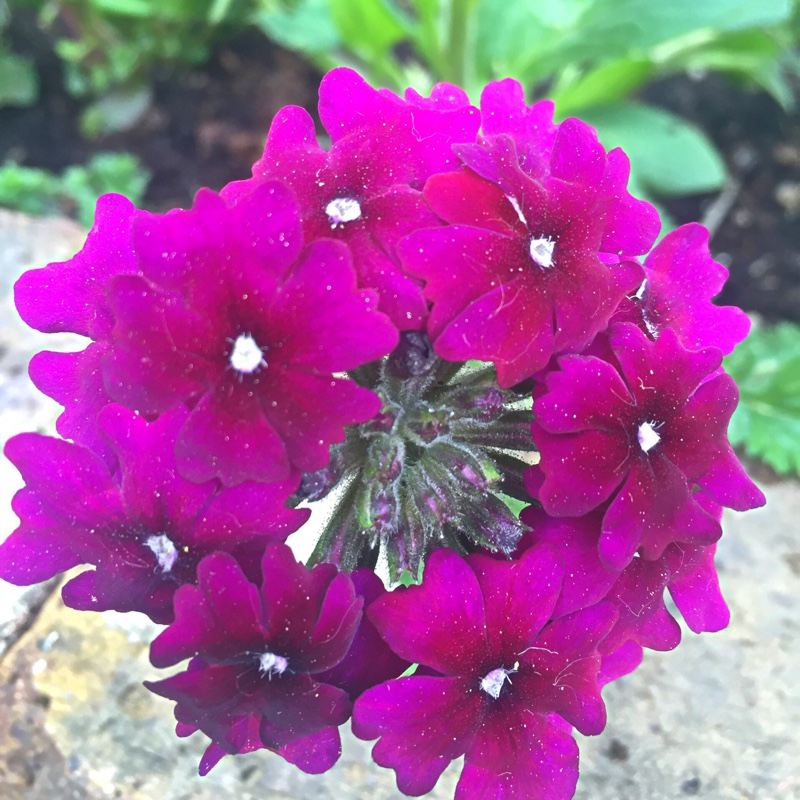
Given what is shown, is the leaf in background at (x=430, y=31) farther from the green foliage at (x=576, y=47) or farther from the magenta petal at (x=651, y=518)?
the magenta petal at (x=651, y=518)

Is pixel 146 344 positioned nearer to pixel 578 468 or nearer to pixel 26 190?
pixel 578 468

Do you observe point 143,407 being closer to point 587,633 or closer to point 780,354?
point 587,633

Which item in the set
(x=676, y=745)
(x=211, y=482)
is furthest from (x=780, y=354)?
(x=211, y=482)

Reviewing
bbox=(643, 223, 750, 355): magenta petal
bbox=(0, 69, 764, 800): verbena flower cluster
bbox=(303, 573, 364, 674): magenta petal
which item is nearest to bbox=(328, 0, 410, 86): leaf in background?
bbox=(0, 69, 764, 800): verbena flower cluster

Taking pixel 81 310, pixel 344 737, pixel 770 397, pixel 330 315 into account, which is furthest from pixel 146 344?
pixel 770 397

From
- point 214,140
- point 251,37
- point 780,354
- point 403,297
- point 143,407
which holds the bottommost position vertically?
point 214,140

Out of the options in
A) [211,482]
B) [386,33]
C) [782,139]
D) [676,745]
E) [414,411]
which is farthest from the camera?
[782,139]

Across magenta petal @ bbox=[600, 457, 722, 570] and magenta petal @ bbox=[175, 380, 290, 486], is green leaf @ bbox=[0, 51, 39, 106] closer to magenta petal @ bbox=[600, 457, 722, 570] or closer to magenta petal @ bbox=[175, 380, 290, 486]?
magenta petal @ bbox=[175, 380, 290, 486]
